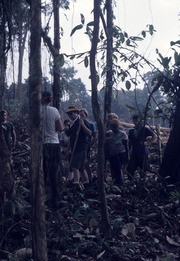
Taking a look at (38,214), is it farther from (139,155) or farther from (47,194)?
(139,155)

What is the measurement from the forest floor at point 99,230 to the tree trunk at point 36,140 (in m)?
0.23

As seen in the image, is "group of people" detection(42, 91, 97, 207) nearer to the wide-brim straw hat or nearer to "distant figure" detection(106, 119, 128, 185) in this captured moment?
the wide-brim straw hat

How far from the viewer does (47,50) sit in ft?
13.8

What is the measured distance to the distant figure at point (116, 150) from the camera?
734cm

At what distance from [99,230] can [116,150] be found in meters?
2.79

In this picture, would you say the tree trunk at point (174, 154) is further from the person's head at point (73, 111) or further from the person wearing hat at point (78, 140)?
the person's head at point (73, 111)

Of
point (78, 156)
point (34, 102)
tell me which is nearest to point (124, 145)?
point (78, 156)

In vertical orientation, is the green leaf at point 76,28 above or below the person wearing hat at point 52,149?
above

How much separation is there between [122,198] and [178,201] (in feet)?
3.55

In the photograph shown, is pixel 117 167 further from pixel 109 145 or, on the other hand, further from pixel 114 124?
pixel 114 124

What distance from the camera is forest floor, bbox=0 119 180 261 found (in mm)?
4309

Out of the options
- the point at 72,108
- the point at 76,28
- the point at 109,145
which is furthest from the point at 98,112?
the point at 109,145

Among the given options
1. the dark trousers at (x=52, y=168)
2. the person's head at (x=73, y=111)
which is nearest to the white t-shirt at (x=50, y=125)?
the dark trousers at (x=52, y=168)

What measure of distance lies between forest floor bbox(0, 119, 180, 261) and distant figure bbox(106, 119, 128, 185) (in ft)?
3.58
